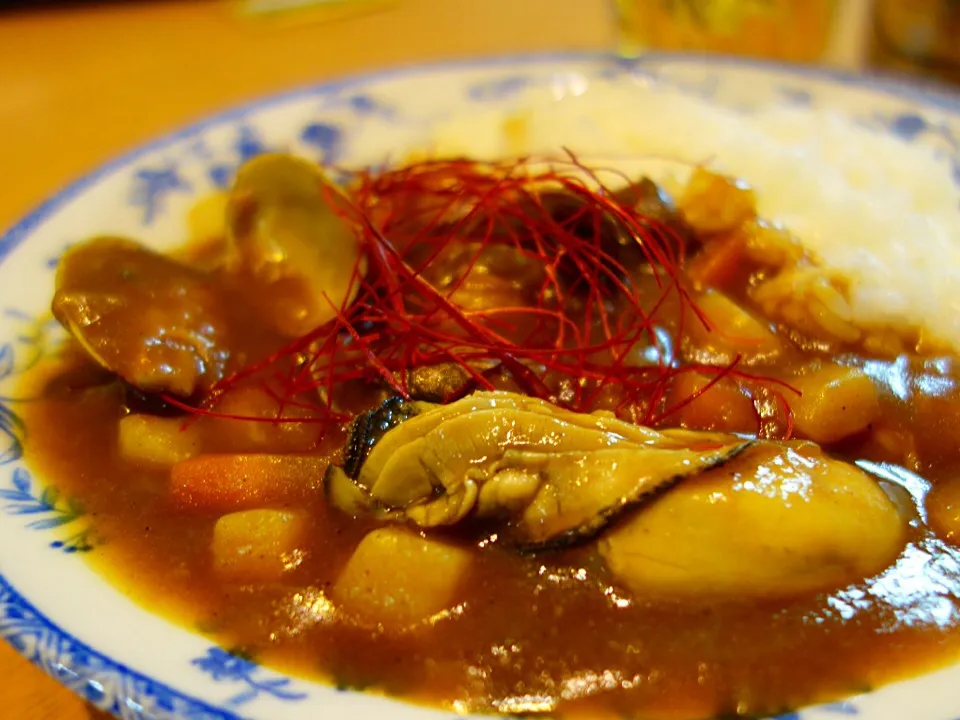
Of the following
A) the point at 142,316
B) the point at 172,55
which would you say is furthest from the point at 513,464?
the point at 172,55

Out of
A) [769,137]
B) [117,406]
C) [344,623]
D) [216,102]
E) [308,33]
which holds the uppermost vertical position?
[308,33]

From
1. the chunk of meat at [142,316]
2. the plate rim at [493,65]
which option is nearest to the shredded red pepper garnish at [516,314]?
the chunk of meat at [142,316]

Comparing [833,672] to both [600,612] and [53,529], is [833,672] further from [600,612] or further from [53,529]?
[53,529]

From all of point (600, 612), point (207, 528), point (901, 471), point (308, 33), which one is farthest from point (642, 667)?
point (308, 33)

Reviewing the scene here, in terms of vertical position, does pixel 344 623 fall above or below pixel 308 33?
below

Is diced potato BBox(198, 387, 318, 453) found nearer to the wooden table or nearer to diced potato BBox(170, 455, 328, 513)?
diced potato BBox(170, 455, 328, 513)

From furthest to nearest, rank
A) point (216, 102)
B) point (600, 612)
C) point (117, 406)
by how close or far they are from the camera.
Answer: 1. point (216, 102)
2. point (117, 406)
3. point (600, 612)
